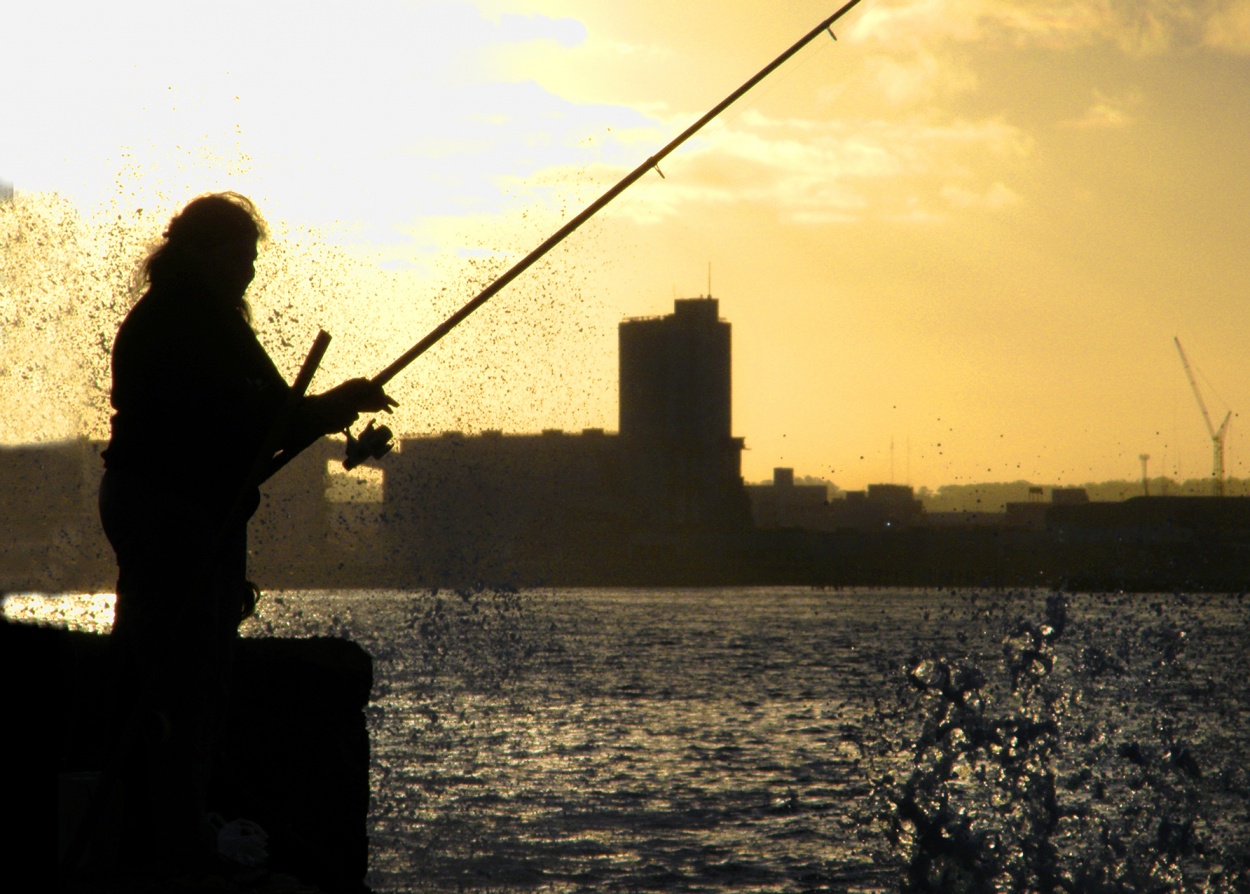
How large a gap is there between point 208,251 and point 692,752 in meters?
25.3

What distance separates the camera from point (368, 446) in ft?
12.4

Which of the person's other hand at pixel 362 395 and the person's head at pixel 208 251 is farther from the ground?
the person's head at pixel 208 251

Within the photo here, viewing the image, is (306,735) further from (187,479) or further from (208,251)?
(208,251)

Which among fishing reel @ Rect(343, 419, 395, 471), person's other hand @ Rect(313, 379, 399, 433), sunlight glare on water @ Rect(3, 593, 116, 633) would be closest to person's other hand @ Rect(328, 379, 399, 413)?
person's other hand @ Rect(313, 379, 399, 433)

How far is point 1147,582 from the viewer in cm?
14262

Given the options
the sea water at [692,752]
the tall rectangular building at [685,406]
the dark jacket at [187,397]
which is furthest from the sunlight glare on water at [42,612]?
the tall rectangular building at [685,406]

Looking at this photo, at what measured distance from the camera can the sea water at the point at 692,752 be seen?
1599cm

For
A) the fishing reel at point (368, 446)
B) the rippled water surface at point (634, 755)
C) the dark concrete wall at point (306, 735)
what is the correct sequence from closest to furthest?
the fishing reel at point (368, 446) → the dark concrete wall at point (306, 735) → the rippled water surface at point (634, 755)

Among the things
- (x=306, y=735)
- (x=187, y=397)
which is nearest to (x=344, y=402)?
(x=187, y=397)

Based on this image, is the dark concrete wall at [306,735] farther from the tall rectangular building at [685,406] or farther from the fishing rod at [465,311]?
the tall rectangular building at [685,406]

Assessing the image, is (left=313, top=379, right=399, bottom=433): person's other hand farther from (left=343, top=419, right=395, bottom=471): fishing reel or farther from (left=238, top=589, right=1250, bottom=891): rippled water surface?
(left=238, top=589, right=1250, bottom=891): rippled water surface

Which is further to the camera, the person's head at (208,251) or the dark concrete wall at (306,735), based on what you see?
the dark concrete wall at (306,735)

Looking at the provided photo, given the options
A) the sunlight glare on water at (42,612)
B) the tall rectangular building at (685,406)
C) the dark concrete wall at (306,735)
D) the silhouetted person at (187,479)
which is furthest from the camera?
the tall rectangular building at (685,406)

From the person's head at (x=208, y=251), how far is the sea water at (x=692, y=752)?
10949mm
